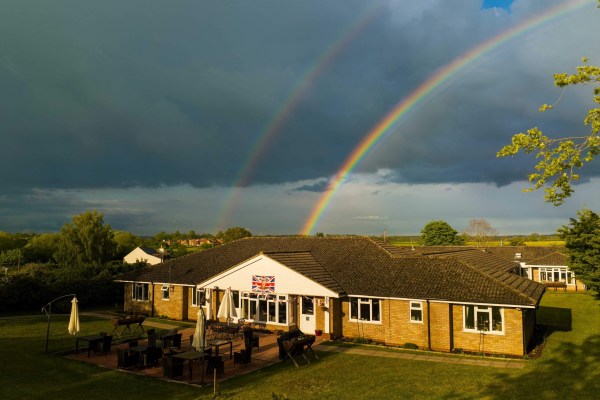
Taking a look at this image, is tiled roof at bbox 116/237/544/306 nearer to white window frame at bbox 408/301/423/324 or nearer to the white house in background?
white window frame at bbox 408/301/423/324

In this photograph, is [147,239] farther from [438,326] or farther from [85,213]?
[438,326]

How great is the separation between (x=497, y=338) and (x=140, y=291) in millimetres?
26522

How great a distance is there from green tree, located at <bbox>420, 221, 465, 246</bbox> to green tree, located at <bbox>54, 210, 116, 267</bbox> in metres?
66.9

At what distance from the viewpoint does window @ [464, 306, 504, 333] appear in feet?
68.2

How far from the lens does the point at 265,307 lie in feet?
91.2

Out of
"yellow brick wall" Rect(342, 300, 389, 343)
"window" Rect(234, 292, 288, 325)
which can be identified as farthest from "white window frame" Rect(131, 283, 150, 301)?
"yellow brick wall" Rect(342, 300, 389, 343)

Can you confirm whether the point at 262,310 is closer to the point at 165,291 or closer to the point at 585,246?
the point at 165,291

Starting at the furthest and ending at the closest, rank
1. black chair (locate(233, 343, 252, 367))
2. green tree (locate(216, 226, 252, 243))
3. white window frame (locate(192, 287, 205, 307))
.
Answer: green tree (locate(216, 226, 252, 243))
white window frame (locate(192, 287, 205, 307))
black chair (locate(233, 343, 252, 367))

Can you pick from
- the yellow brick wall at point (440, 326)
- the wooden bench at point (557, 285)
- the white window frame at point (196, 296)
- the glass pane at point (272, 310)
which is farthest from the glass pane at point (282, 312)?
the wooden bench at point (557, 285)

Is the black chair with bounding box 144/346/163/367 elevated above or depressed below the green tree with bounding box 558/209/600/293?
below

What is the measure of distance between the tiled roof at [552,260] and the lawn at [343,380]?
33.6m

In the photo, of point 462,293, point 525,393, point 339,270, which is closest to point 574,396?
point 525,393

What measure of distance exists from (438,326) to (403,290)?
8.31 ft

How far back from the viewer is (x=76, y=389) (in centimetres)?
Result: 1538
